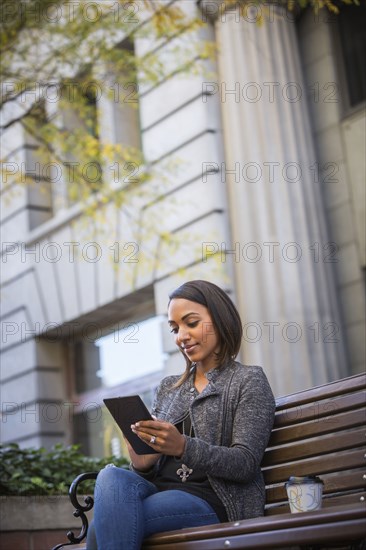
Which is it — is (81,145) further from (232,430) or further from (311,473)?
(311,473)

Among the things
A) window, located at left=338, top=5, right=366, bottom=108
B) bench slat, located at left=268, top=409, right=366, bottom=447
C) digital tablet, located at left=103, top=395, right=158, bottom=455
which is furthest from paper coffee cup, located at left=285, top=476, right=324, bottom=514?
window, located at left=338, top=5, right=366, bottom=108

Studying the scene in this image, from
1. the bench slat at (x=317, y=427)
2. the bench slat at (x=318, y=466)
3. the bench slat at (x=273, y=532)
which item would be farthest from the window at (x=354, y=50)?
the bench slat at (x=273, y=532)

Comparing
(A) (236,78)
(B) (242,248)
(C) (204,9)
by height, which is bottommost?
(B) (242,248)

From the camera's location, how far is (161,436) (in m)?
3.76

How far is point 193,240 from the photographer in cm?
1071

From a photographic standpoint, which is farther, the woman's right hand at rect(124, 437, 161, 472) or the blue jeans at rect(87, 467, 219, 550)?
the woman's right hand at rect(124, 437, 161, 472)

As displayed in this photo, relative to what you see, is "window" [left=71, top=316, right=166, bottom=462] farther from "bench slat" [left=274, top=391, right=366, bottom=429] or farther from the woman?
"bench slat" [left=274, top=391, right=366, bottom=429]

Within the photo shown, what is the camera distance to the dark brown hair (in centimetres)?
437

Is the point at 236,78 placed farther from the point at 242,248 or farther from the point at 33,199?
the point at 33,199

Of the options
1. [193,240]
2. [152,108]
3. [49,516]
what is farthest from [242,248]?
[49,516]

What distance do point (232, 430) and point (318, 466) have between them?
40 cm

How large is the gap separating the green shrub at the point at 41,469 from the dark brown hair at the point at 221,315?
109 inches

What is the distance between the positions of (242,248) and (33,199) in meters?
4.97

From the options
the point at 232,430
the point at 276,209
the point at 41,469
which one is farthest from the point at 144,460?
the point at 276,209
